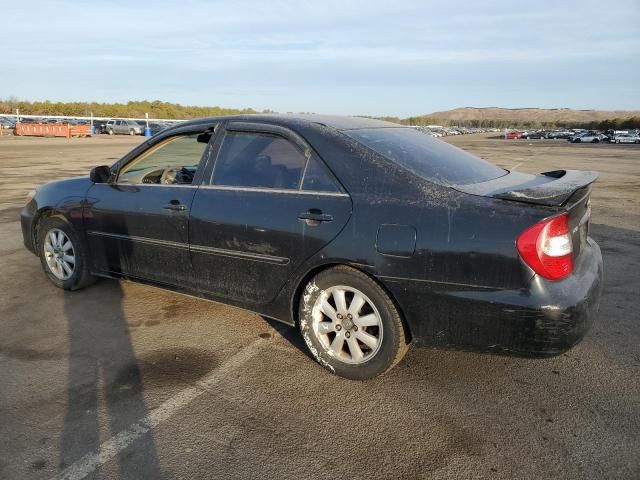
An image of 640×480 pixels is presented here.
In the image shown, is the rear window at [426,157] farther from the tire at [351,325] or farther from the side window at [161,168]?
the side window at [161,168]

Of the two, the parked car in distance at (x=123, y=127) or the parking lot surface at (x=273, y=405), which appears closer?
the parking lot surface at (x=273, y=405)

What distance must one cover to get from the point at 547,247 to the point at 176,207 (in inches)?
102

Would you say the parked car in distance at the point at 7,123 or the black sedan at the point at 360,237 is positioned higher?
the parked car in distance at the point at 7,123

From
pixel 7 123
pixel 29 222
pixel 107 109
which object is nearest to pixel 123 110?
pixel 107 109

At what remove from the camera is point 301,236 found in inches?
128

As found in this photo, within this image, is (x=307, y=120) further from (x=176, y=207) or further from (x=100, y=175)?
(x=100, y=175)

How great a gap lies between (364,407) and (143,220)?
7.57 feet

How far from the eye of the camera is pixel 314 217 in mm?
3217

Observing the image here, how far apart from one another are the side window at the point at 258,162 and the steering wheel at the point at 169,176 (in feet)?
2.29

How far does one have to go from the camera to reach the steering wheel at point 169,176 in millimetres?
4371

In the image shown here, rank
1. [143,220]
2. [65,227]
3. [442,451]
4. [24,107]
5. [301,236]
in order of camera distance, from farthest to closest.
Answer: [24,107], [65,227], [143,220], [301,236], [442,451]

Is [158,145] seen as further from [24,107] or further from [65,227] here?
[24,107]

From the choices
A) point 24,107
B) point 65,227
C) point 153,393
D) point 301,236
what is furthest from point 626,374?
point 24,107

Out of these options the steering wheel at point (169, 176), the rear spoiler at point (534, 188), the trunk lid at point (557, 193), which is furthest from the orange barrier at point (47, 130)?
the trunk lid at point (557, 193)
